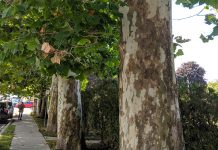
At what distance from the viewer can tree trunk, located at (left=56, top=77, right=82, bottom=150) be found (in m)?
12.9

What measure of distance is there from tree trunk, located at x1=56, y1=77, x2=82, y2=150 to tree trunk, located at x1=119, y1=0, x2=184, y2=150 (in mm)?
8236

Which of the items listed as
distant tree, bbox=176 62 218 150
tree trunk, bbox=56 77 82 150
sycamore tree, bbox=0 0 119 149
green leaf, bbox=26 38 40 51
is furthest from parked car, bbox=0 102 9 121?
green leaf, bbox=26 38 40 51

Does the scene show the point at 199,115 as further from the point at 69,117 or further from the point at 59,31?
the point at 69,117

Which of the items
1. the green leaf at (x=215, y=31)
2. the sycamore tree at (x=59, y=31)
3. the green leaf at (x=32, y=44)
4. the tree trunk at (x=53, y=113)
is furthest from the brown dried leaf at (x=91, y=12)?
the tree trunk at (x=53, y=113)

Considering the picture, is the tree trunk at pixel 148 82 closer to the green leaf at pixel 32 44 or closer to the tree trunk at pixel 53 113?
the green leaf at pixel 32 44

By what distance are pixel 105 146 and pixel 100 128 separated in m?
0.70

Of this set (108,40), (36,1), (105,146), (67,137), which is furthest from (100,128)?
(36,1)

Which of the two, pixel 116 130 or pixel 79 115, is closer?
pixel 116 130

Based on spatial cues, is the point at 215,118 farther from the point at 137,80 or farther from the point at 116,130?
the point at 116,130

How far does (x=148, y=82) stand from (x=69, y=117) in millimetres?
8717

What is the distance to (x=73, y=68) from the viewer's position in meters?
6.30

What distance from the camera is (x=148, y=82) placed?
4.59 meters

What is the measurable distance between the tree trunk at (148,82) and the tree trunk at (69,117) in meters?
8.24

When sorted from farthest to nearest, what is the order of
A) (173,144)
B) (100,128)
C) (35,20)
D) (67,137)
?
(100,128), (67,137), (35,20), (173,144)
